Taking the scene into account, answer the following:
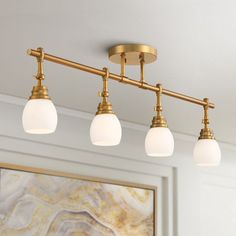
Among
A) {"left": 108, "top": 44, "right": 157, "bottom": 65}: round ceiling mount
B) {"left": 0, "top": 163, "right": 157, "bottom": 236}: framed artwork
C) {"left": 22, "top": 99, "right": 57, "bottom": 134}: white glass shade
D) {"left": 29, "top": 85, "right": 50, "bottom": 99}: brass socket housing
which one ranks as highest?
{"left": 108, "top": 44, "right": 157, "bottom": 65}: round ceiling mount

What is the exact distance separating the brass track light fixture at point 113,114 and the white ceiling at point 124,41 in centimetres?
7

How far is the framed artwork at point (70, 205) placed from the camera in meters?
3.34

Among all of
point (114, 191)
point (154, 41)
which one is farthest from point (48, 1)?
point (114, 191)

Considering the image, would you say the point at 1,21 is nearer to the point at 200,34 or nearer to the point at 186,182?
the point at 200,34

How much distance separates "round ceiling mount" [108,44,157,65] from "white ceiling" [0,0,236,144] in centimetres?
3

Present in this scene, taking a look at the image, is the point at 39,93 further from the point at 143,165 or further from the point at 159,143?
the point at 143,165

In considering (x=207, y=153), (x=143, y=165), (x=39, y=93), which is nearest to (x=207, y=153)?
(x=207, y=153)

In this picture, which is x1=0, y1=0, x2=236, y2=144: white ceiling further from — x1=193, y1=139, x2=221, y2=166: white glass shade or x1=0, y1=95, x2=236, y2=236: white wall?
x1=193, y1=139, x2=221, y2=166: white glass shade

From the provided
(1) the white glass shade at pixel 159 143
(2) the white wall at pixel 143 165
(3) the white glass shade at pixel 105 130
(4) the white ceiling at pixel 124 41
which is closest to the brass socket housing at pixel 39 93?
(3) the white glass shade at pixel 105 130

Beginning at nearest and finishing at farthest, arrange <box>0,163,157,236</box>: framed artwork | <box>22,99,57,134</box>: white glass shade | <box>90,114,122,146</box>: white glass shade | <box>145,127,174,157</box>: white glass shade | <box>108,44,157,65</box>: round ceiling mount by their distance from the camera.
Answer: <box>22,99,57,134</box>: white glass shade
<box>90,114,122,146</box>: white glass shade
<box>145,127,174,157</box>: white glass shade
<box>108,44,157,65</box>: round ceiling mount
<box>0,163,157,236</box>: framed artwork

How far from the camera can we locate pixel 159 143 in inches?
84.7

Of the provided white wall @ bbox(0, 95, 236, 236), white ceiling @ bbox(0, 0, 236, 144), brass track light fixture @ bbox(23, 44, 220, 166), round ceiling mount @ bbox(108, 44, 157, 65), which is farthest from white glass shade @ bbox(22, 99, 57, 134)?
white wall @ bbox(0, 95, 236, 236)

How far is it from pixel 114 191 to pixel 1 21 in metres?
1.85

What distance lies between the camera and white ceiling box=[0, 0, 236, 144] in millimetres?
2090
